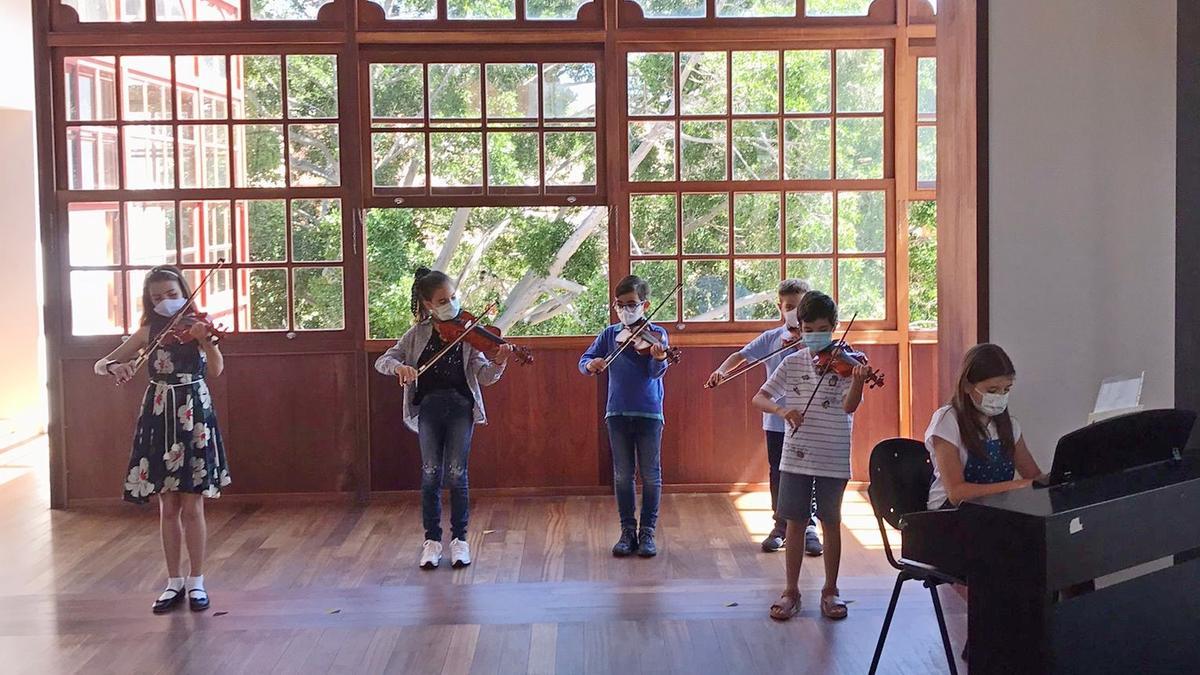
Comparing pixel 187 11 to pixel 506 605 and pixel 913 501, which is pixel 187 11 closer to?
pixel 506 605

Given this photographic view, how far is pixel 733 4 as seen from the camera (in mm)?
6484

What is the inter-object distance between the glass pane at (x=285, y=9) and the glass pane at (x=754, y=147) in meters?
2.19

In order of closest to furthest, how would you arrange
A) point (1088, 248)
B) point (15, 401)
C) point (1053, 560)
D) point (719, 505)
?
point (1053, 560), point (1088, 248), point (719, 505), point (15, 401)

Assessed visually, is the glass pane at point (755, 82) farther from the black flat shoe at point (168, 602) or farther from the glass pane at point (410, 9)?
the black flat shoe at point (168, 602)

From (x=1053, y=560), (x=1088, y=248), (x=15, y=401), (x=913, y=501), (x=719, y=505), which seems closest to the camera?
(x=1053, y=560)

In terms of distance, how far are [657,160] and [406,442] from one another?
75.8 inches

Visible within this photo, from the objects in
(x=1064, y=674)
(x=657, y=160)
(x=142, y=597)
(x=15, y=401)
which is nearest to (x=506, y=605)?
(x=142, y=597)

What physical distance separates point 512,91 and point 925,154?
6.98 feet

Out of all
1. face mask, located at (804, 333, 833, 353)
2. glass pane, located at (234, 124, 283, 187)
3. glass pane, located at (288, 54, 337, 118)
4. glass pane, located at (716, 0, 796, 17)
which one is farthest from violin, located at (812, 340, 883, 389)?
glass pane, located at (234, 124, 283, 187)

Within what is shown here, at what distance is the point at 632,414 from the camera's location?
5.41 metres

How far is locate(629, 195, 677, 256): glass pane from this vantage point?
6555 millimetres

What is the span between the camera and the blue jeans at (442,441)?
5.28 meters

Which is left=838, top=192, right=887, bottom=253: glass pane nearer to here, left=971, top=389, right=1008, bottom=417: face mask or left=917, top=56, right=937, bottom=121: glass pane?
left=917, top=56, right=937, bottom=121: glass pane

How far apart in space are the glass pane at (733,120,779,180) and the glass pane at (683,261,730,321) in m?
0.48
